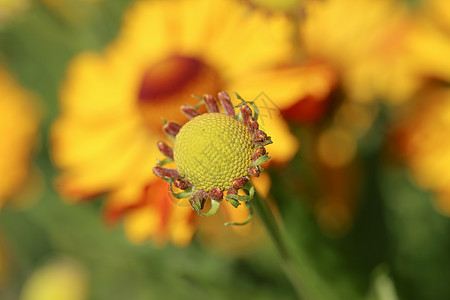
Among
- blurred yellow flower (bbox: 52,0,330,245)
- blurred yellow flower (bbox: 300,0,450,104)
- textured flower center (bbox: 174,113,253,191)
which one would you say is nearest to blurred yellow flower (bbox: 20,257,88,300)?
blurred yellow flower (bbox: 52,0,330,245)

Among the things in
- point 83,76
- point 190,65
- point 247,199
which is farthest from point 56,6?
point 247,199

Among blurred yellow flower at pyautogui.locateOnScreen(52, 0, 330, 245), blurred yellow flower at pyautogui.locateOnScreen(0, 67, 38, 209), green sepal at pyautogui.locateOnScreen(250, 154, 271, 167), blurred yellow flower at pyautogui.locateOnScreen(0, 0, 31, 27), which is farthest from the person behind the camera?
blurred yellow flower at pyautogui.locateOnScreen(0, 67, 38, 209)

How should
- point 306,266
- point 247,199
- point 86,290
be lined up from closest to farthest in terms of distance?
point 247,199 < point 306,266 < point 86,290

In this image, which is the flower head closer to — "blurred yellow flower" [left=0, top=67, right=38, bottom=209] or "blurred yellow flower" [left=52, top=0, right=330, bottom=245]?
"blurred yellow flower" [left=52, top=0, right=330, bottom=245]

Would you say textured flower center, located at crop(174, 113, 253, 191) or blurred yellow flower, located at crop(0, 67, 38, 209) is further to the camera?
blurred yellow flower, located at crop(0, 67, 38, 209)

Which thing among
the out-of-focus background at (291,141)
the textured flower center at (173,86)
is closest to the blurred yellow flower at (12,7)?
the out-of-focus background at (291,141)

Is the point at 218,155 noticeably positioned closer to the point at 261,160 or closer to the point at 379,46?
the point at 261,160

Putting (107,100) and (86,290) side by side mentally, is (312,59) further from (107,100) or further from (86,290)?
(86,290)
